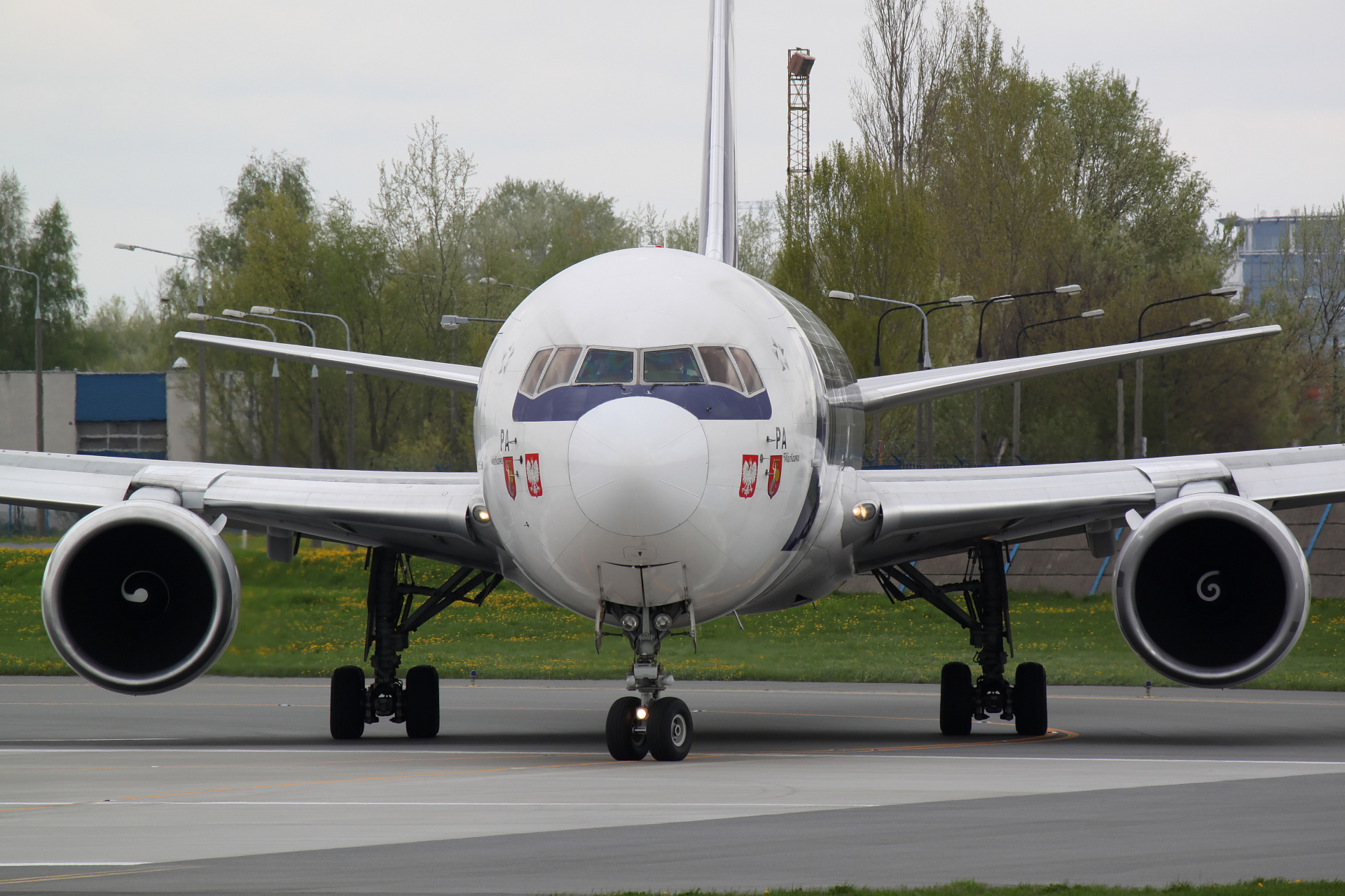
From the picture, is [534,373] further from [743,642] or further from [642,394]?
[743,642]

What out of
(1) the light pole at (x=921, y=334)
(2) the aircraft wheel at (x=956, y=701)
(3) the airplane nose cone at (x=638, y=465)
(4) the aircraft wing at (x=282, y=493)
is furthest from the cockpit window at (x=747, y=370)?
(1) the light pole at (x=921, y=334)

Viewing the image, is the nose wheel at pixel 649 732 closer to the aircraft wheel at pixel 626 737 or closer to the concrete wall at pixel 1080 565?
the aircraft wheel at pixel 626 737

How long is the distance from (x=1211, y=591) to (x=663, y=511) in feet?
16.9

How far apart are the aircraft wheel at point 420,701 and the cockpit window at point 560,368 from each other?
5.49m

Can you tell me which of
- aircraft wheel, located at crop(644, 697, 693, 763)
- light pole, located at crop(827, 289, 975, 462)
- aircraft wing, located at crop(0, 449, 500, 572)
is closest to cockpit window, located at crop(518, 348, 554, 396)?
aircraft wing, located at crop(0, 449, 500, 572)

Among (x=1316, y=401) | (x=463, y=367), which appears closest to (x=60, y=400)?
(x=1316, y=401)

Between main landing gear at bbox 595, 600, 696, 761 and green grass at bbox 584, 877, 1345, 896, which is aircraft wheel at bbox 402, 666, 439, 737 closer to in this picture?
main landing gear at bbox 595, 600, 696, 761

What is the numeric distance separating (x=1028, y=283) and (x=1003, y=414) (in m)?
7.19

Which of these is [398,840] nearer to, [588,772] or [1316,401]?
[588,772]

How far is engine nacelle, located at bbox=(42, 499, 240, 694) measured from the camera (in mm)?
13656

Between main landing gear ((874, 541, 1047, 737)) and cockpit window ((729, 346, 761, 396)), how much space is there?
489 cm

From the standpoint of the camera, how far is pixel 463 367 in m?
17.0

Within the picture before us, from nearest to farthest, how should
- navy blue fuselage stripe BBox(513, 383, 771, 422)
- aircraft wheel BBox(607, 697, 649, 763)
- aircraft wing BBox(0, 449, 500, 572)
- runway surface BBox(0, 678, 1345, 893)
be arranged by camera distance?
1. runway surface BBox(0, 678, 1345, 893)
2. navy blue fuselage stripe BBox(513, 383, 771, 422)
3. aircraft wheel BBox(607, 697, 649, 763)
4. aircraft wing BBox(0, 449, 500, 572)

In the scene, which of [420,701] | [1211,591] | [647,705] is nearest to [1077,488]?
[1211,591]
